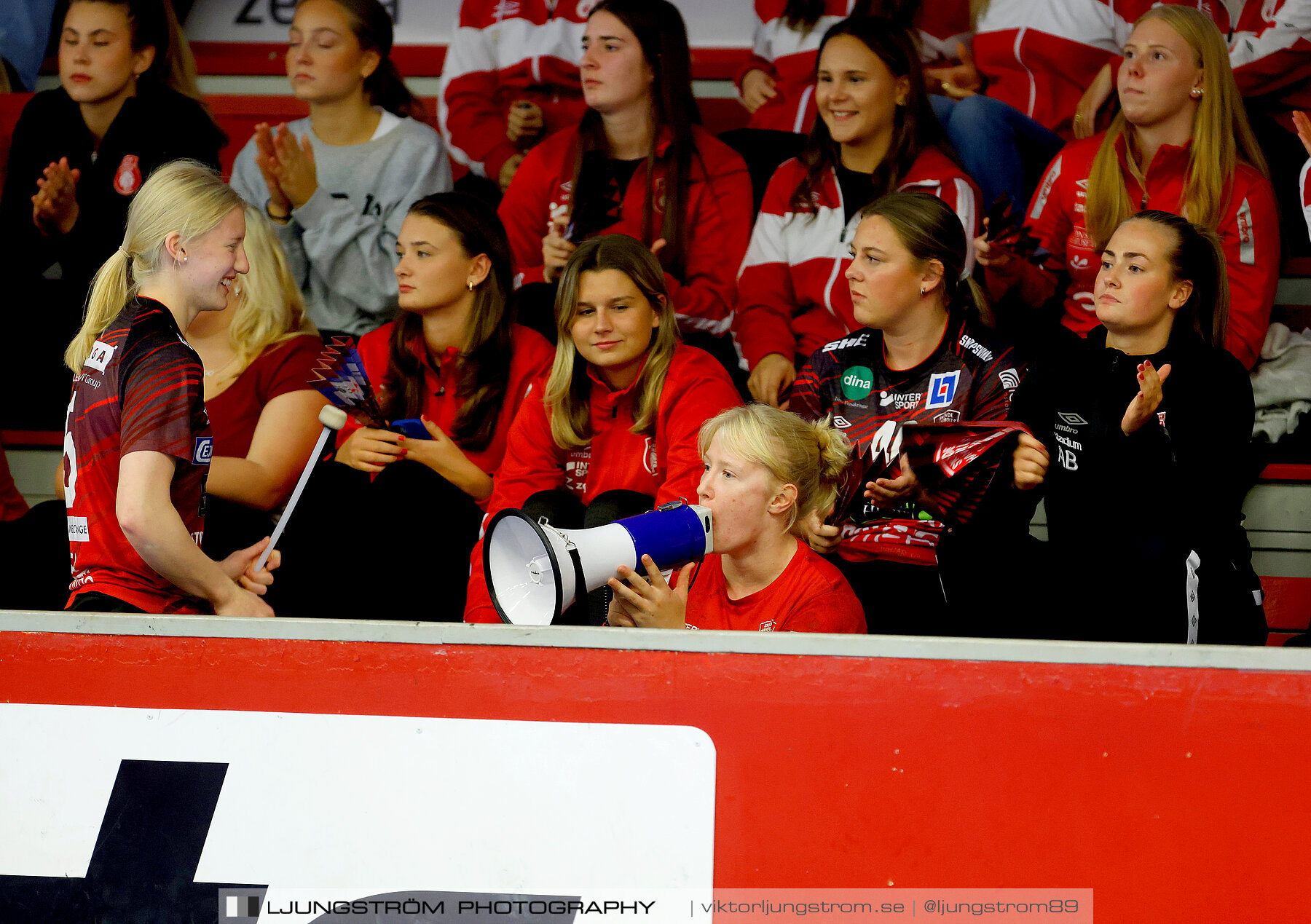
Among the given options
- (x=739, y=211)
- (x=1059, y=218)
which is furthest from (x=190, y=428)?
(x=1059, y=218)

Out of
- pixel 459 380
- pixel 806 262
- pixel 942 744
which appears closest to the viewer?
pixel 942 744

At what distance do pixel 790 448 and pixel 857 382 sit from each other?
0.57m

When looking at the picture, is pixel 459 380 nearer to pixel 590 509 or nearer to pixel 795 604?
pixel 590 509

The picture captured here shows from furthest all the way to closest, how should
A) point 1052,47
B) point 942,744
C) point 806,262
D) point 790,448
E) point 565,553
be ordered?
point 1052,47, point 806,262, point 790,448, point 565,553, point 942,744

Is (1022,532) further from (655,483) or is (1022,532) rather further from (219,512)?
(219,512)

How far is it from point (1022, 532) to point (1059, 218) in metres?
1.21

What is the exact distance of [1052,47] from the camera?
12.7 ft

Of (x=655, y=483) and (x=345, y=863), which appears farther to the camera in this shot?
(x=655, y=483)

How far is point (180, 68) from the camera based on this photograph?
418cm

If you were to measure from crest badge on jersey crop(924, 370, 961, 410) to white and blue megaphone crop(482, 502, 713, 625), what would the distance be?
2.86 ft

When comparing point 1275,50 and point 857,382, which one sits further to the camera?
point 1275,50

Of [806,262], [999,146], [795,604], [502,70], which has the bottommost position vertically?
[795,604]

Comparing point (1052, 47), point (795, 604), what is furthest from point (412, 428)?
point (1052, 47)

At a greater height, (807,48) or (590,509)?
(807,48)
